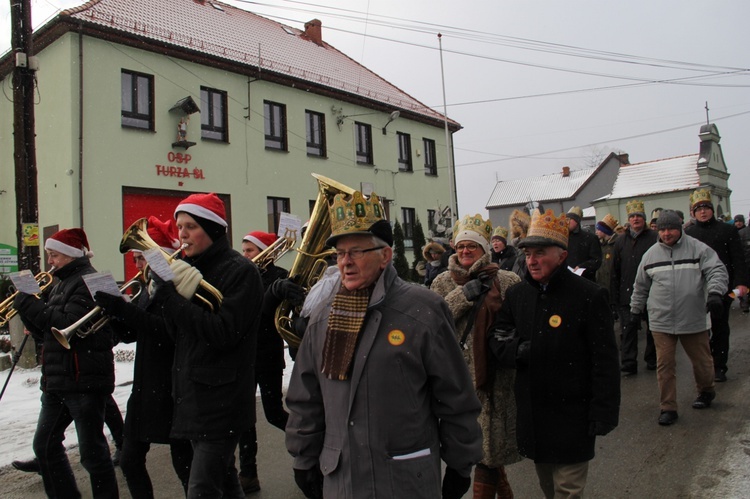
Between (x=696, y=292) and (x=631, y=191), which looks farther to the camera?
(x=631, y=191)

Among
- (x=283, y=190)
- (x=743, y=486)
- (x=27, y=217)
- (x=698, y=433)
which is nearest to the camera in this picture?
(x=743, y=486)

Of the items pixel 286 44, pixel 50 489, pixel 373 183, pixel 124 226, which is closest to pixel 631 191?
pixel 373 183

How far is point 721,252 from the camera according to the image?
6.73m

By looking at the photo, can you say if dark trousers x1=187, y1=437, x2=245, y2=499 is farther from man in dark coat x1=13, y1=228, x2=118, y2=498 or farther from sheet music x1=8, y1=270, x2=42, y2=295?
sheet music x1=8, y1=270, x2=42, y2=295

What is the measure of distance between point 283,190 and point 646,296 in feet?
53.3

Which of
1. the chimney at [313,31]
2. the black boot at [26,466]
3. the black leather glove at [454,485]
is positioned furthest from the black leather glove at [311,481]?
the chimney at [313,31]

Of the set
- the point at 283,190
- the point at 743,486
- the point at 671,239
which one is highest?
the point at 283,190

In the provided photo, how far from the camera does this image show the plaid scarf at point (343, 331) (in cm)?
236

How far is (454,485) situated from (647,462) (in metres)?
2.94

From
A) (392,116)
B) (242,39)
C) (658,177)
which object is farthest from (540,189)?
(242,39)

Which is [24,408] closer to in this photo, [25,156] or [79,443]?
[25,156]

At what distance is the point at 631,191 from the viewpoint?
41.7m

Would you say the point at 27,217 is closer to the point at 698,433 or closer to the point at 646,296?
the point at 646,296

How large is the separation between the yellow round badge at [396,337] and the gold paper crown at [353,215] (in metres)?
0.45
